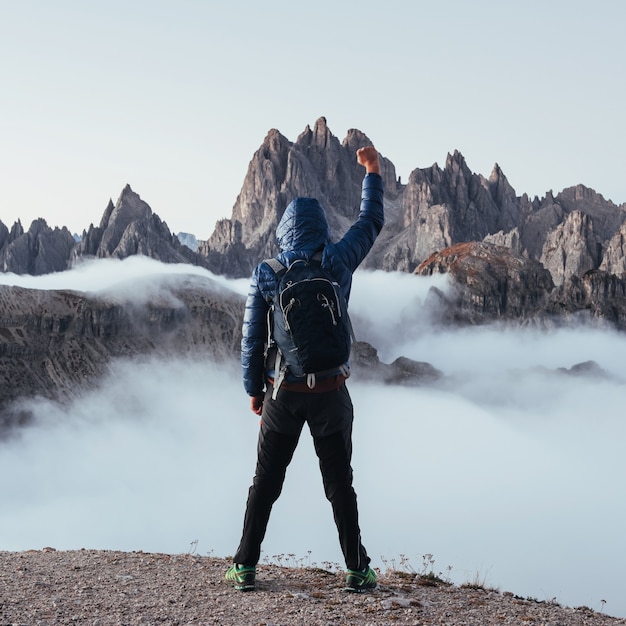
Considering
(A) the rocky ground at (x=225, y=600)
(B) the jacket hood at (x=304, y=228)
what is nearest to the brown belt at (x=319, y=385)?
(B) the jacket hood at (x=304, y=228)

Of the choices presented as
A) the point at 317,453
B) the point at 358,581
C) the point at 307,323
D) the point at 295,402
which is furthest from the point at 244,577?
the point at 307,323

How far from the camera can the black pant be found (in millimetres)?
7406

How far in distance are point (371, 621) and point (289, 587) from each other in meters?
1.45

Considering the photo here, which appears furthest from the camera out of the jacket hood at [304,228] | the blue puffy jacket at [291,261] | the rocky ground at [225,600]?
the jacket hood at [304,228]

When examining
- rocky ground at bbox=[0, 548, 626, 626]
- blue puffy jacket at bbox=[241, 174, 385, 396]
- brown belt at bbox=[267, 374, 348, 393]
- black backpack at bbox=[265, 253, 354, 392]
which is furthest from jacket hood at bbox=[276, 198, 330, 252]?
rocky ground at bbox=[0, 548, 626, 626]

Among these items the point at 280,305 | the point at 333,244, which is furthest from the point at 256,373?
the point at 333,244

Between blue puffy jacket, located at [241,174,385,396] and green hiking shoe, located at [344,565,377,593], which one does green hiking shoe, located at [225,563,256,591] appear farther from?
blue puffy jacket, located at [241,174,385,396]

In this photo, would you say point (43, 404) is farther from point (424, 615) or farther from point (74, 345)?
point (424, 615)

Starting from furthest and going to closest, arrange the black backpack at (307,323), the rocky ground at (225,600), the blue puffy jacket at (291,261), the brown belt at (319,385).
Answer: the blue puffy jacket at (291,261)
the brown belt at (319,385)
the black backpack at (307,323)
the rocky ground at (225,600)

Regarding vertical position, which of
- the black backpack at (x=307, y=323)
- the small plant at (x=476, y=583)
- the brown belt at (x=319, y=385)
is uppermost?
the black backpack at (x=307, y=323)

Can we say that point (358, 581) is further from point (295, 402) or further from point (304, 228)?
point (304, 228)

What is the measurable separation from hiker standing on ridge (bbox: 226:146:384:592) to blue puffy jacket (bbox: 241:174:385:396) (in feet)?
0.04

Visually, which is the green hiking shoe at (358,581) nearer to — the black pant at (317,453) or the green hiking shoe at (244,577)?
the black pant at (317,453)

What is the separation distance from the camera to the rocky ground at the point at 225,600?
6.61m
